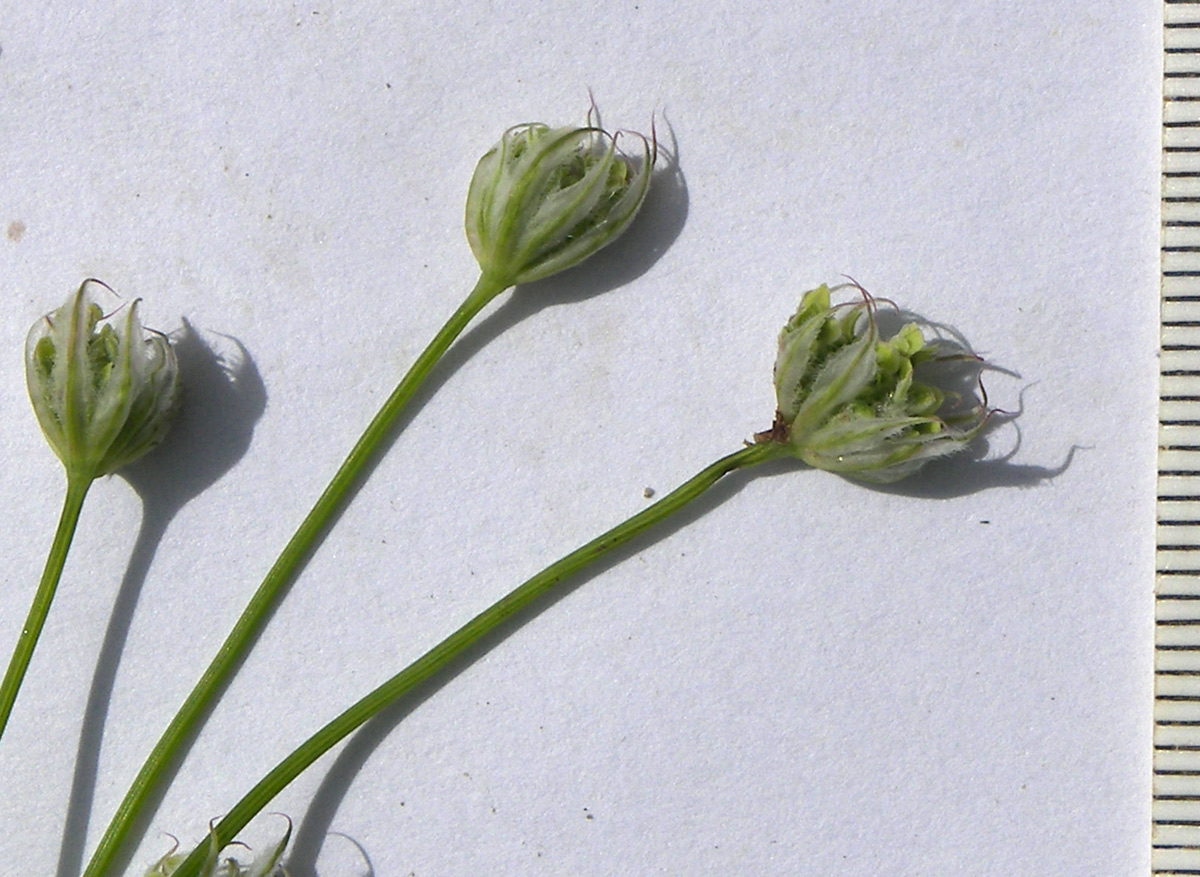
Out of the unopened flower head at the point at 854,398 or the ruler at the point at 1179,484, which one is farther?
the ruler at the point at 1179,484

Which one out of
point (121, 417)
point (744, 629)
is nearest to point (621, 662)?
point (744, 629)

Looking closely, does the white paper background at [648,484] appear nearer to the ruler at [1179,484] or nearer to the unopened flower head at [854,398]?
the ruler at [1179,484]

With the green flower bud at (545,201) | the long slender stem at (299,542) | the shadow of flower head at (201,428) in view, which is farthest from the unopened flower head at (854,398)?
the shadow of flower head at (201,428)

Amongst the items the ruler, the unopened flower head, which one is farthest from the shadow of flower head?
the ruler

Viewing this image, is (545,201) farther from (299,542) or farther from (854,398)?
(299,542)

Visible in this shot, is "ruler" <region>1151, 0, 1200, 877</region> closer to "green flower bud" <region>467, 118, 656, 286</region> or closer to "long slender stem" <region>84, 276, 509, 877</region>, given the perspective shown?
"green flower bud" <region>467, 118, 656, 286</region>

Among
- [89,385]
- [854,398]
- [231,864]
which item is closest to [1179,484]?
[854,398]

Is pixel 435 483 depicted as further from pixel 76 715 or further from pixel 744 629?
pixel 76 715

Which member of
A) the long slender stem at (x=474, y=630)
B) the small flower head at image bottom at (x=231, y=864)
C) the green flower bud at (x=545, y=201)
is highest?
the green flower bud at (x=545, y=201)
